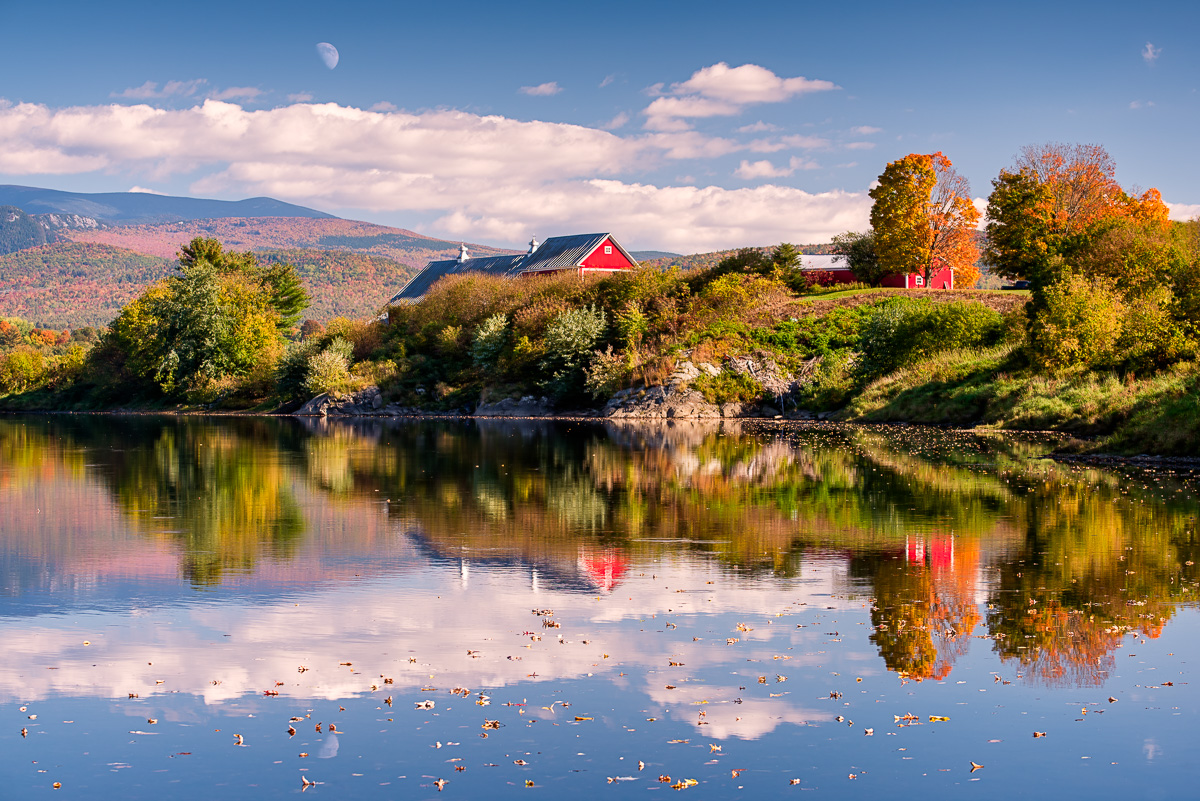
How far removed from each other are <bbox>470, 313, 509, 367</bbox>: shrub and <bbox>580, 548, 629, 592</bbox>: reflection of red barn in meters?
54.8

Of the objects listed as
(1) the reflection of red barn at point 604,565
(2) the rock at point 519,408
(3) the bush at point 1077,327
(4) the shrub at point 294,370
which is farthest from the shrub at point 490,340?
(1) the reflection of red barn at point 604,565

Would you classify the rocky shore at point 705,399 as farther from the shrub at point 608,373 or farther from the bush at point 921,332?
the bush at point 921,332

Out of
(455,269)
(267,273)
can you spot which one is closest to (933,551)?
(267,273)

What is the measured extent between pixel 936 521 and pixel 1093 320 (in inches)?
1095

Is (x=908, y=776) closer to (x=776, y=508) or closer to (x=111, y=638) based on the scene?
(x=111, y=638)

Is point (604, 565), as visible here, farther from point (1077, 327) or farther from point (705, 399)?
point (705, 399)

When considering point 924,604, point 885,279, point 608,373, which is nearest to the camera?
point 924,604

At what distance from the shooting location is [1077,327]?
4269 cm

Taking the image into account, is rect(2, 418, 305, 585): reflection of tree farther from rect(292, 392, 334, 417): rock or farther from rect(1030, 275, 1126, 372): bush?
rect(1030, 275, 1126, 372): bush

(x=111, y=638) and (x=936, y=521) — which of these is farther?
(x=936, y=521)

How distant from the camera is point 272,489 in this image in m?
24.5

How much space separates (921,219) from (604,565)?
209ft

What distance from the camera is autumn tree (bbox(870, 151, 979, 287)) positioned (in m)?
72.3

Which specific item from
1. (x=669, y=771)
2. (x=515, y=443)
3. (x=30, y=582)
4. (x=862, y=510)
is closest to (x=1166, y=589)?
(x=862, y=510)
